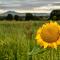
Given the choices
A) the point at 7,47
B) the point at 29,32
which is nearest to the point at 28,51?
the point at 7,47

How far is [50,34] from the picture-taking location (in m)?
0.45

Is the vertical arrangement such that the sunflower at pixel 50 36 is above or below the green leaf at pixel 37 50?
above

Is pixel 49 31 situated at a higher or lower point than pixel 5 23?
higher

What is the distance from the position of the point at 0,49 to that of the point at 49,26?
135mm

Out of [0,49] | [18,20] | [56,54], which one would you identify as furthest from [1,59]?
[18,20]

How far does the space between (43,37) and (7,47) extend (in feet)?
0.36

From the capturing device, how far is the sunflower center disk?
442 mm

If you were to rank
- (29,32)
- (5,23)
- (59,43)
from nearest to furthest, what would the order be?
(59,43)
(29,32)
(5,23)

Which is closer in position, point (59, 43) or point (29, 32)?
point (59, 43)

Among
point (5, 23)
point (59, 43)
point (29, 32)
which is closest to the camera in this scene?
point (59, 43)

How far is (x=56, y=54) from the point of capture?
515mm

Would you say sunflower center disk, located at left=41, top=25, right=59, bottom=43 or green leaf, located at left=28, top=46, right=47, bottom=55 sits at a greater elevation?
sunflower center disk, located at left=41, top=25, right=59, bottom=43

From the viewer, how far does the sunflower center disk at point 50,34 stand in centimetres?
44

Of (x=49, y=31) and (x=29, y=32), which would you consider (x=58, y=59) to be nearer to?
(x=49, y=31)
